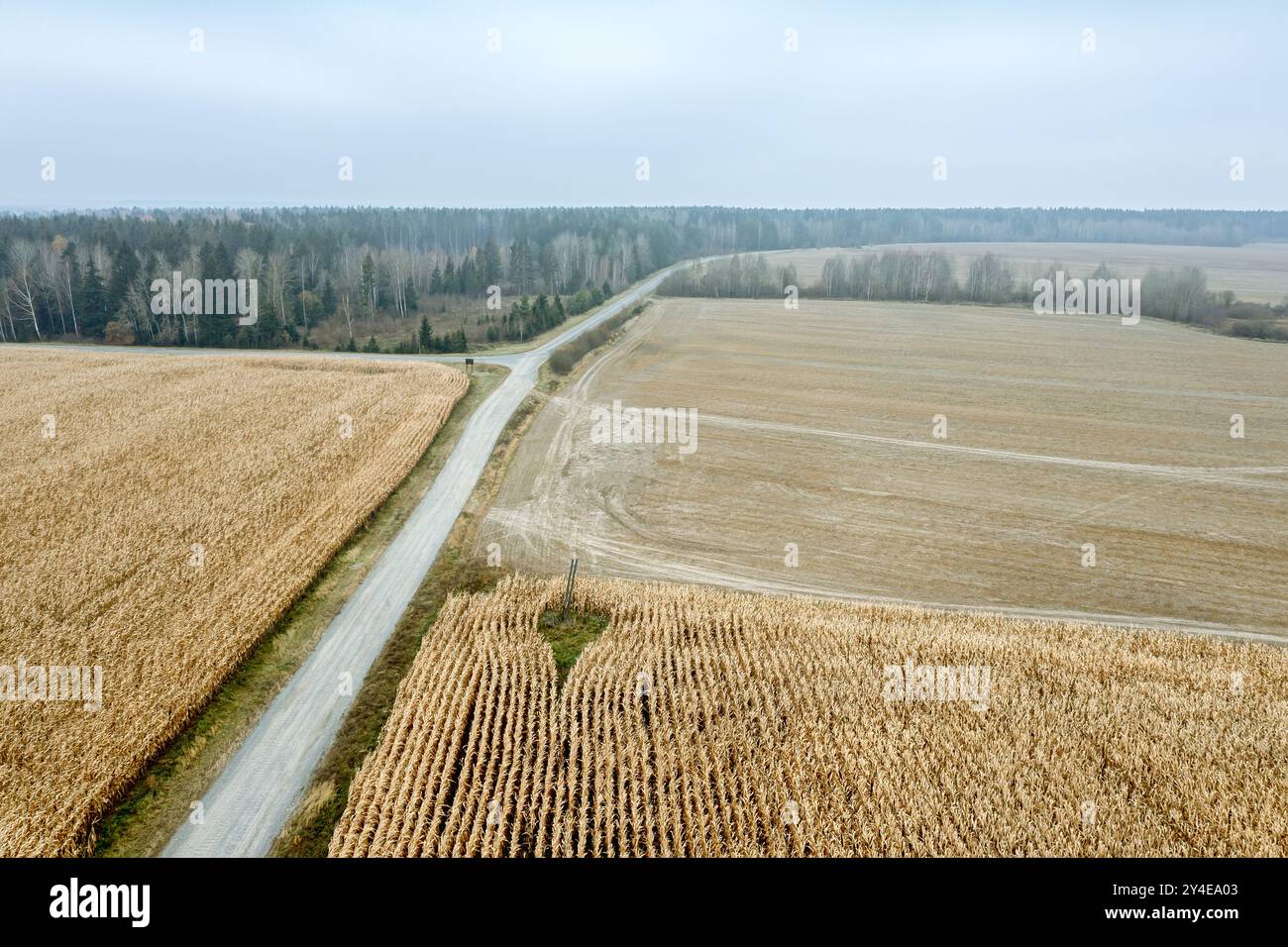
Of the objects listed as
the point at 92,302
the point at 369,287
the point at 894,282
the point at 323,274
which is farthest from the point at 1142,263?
the point at 92,302

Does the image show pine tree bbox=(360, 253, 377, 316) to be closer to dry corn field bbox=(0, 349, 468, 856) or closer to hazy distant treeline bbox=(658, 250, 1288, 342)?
dry corn field bbox=(0, 349, 468, 856)

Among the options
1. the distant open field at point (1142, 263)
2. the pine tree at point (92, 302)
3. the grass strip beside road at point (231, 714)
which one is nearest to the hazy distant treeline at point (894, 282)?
the distant open field at point (1142, 263)

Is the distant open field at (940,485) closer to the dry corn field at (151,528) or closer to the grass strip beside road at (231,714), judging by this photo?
the grass strip beside road at (231,714)

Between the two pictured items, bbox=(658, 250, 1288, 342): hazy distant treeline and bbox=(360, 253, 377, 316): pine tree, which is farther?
bbox=(658, 250, 1288, 342): hazy distant treeline

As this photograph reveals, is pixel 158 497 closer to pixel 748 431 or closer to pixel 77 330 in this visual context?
pixel 748 431

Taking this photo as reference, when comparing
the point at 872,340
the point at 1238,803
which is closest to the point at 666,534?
the point at 1238,803

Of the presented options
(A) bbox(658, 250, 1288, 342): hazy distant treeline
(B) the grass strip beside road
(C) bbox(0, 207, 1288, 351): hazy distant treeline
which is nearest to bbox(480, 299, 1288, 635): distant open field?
(B) the grass strip beside road
